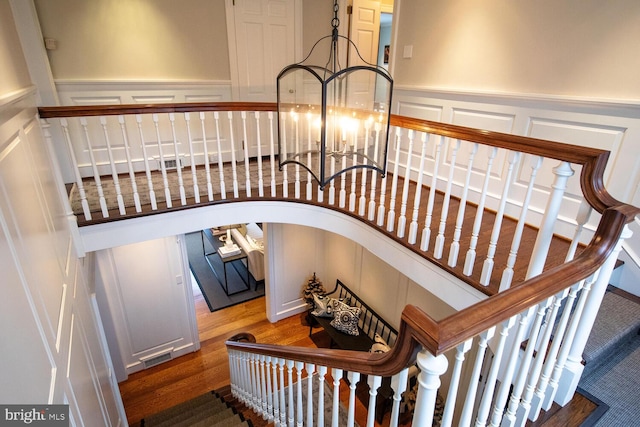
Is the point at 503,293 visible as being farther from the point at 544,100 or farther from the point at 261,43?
the point at 261,43

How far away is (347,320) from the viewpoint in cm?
461

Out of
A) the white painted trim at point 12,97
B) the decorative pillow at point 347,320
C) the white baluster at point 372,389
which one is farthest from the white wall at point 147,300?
the white baluster at point 372,389

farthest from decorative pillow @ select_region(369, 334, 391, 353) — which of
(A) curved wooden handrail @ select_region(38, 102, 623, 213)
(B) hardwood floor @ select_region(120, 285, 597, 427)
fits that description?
(A) curved wooden handrail @ select_region(38, 102, 623, 213)

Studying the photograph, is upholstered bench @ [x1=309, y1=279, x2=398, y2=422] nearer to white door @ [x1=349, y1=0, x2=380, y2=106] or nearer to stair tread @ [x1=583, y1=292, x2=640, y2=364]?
stair tread @ [x1=583, y1=292, x2=640, y2=364]

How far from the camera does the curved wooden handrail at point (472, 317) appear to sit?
765 mm

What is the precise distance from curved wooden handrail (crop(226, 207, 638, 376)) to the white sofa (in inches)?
195

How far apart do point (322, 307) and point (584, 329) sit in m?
3.77

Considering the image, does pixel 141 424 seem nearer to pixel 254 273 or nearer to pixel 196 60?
pixel 254 273

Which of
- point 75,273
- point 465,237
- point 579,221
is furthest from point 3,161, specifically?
point 465,237

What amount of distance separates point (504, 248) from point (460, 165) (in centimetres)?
119

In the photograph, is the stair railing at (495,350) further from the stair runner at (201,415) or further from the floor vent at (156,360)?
the floor vent at (156,360)

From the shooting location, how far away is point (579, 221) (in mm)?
1441

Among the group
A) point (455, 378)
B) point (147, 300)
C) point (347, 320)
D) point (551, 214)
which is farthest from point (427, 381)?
point (147, 300)

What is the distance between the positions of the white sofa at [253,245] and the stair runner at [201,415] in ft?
7.97
